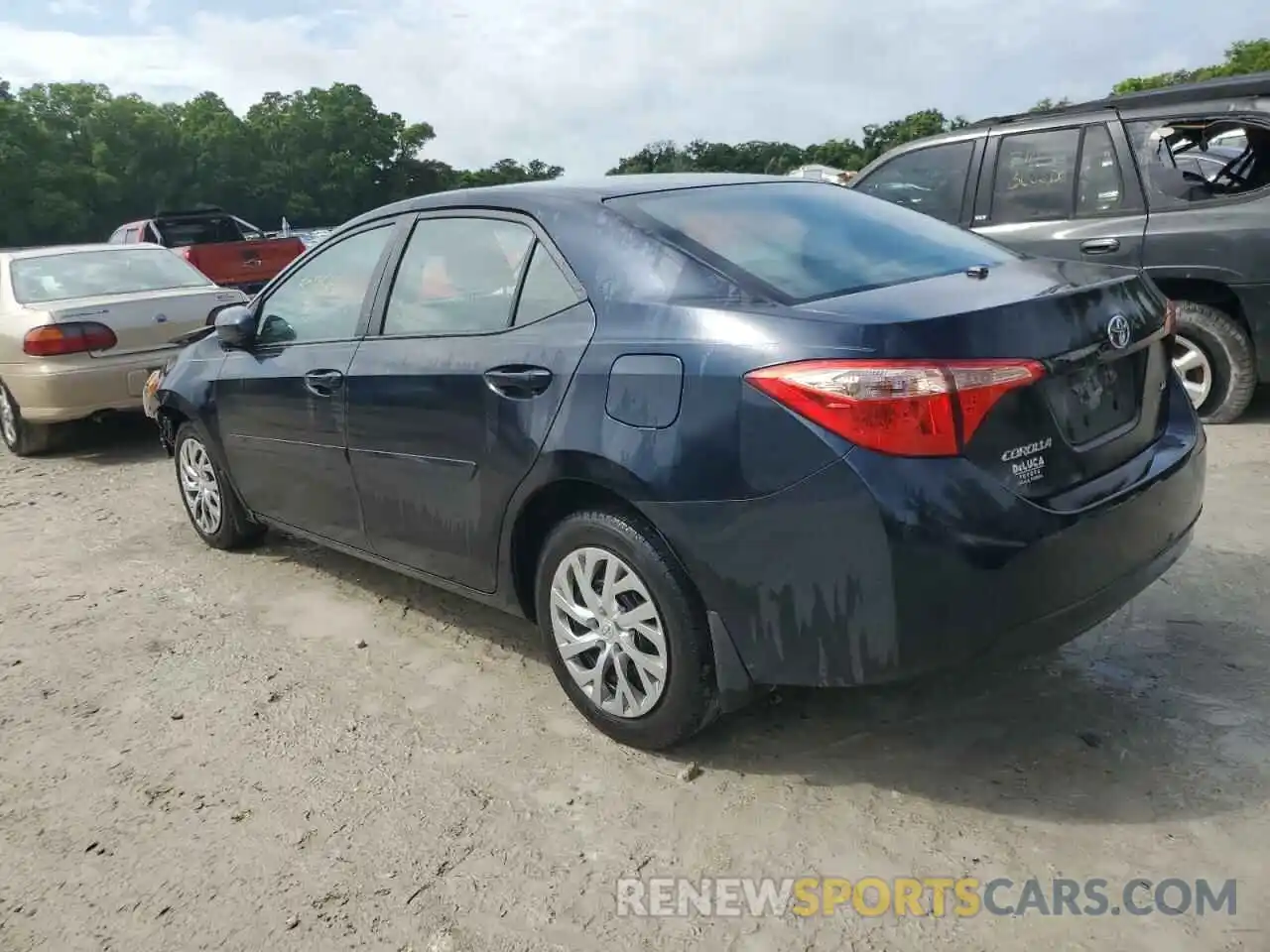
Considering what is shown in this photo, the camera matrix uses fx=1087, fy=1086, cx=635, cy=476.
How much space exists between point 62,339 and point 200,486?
9.43ft

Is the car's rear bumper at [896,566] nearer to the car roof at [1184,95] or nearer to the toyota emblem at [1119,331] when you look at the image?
the toyota emblem at [1119,331]

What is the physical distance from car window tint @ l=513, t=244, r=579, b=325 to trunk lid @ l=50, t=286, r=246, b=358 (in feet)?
17.5

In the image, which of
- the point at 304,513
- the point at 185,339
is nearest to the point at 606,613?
the point at 304,513

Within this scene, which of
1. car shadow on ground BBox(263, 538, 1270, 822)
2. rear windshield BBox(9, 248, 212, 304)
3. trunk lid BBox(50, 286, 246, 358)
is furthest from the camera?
rear windshield BBox(9, 248, 212, 304)

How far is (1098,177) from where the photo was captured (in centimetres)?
636

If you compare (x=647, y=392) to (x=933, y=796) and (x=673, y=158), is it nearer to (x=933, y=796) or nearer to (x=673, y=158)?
(x=933, y=796)

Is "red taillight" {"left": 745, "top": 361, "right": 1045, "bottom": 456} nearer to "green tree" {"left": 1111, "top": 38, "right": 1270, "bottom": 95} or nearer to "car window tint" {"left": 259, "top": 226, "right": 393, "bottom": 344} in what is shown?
"car window tint" {"left": 259, "top": 226, "right": 393, "bottom": 344}

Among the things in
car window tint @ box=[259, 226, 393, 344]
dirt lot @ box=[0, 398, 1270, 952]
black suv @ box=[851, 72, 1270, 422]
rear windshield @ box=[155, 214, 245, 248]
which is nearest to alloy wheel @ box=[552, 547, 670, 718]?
dirt lot @ box=[0, 398, 1270, 952]

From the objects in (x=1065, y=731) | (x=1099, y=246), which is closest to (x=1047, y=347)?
(x=1065, y=731)

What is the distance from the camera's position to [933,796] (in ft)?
9.38

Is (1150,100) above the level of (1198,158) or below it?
above

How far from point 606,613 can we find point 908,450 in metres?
1.04

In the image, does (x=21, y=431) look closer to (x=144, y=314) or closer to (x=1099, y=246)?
(x=144, y=314)

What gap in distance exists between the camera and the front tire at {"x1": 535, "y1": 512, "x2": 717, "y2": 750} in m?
2.90
